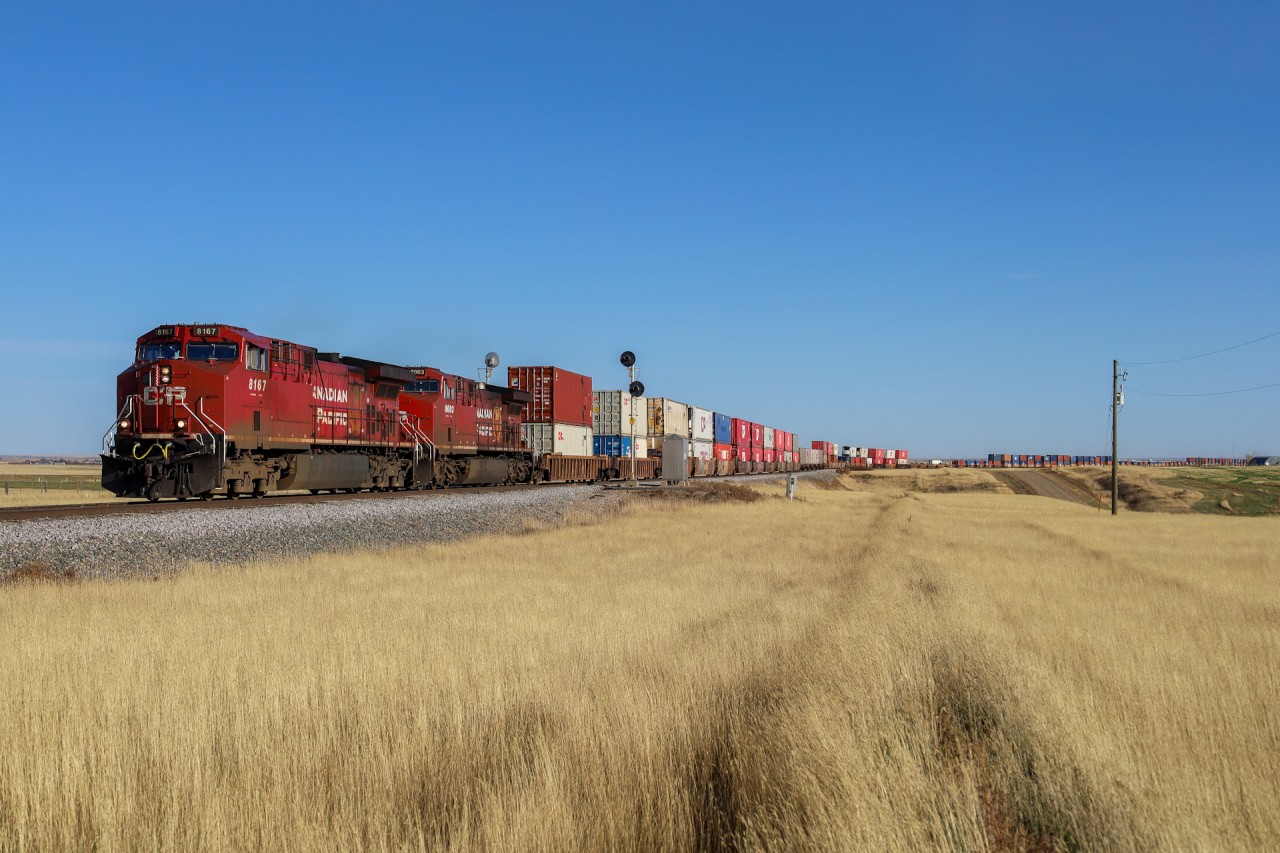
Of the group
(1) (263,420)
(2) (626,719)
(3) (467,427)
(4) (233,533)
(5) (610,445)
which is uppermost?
(3) (467,427)

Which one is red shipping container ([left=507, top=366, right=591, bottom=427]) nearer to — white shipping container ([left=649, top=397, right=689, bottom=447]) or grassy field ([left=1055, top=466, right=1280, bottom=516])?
white shipping container ([left=649, top=397, right=689, bottom=447])

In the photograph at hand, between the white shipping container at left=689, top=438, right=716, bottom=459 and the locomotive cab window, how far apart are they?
41250mm

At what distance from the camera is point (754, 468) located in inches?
3585

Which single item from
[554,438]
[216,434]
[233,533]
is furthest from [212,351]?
[554,438]

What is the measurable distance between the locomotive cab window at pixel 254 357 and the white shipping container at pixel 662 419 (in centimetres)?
3701

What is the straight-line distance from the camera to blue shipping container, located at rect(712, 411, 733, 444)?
249ft

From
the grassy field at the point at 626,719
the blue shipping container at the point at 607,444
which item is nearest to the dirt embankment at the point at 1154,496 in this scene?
the blue shipping container at the point at 607,444

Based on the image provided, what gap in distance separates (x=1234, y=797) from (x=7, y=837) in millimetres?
5917

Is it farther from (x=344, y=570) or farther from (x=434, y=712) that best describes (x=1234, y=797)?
(x=344, y=570)

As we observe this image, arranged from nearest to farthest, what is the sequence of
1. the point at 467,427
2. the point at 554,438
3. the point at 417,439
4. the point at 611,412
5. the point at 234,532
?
the point at 234,532, the point at 417,439, the point at 467,427, the point at 554,438, the point at 611,412

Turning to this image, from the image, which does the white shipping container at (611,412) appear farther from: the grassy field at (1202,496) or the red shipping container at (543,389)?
the grassy field at (1202,496)

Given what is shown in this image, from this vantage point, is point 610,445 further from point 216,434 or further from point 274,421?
point 216,434

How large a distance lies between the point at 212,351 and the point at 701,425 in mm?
48672

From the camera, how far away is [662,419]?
61.4 m
